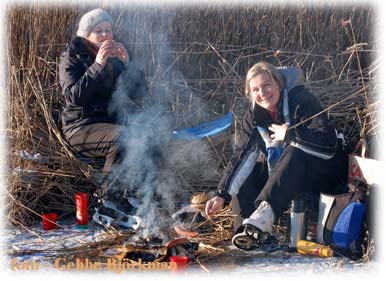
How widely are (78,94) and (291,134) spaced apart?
5.20ft

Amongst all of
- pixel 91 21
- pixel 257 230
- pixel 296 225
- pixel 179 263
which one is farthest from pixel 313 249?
pixel 91 21

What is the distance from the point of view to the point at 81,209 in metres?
4.20

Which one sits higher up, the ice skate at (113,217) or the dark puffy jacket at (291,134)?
the dark puffy jacket at (291,134)

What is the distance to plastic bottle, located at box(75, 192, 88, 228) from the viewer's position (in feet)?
13.8

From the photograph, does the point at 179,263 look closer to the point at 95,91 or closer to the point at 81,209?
the point at 81,209

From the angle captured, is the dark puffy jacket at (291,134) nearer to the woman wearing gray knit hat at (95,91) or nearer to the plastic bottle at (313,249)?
the plastic bottle at (313,249)

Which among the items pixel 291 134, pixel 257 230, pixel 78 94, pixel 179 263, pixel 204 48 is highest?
pixel 204 48

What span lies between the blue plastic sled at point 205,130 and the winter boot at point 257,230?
3.26ft

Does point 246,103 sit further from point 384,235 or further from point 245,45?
point 384,235

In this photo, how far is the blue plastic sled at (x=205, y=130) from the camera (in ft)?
14.8

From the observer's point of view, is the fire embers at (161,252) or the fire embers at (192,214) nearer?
the fire embers at (161,252)

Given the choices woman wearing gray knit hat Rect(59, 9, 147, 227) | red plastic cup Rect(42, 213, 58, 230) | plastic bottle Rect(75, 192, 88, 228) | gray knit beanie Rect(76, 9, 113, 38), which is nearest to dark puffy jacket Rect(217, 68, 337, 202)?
Answer: woman wearing gray knit hat Rect(59, 9, 147, 227)

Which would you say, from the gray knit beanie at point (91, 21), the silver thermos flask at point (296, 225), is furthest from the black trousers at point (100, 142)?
the silver thermos flask at point (296, 225)

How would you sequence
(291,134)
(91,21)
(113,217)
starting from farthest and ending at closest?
(91,21) → (113,217) → (291,134)
